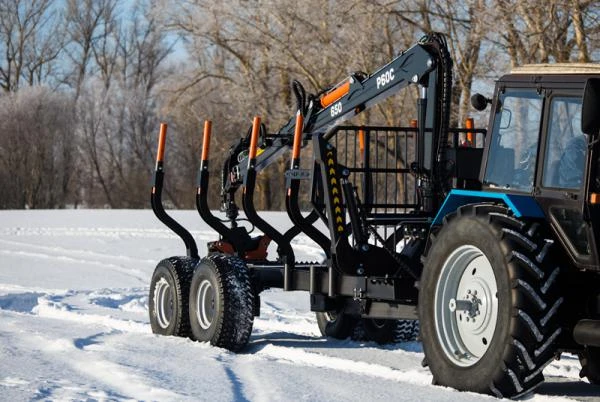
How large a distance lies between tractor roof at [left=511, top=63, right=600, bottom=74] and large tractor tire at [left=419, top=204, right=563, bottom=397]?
93cm

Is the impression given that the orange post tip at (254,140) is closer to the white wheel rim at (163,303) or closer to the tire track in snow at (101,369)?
the white wheel rim at (163,303)

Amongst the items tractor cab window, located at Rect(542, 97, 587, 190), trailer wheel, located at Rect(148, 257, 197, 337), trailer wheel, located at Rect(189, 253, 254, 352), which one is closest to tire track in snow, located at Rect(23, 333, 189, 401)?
trailer wheel, located at Rect(148, 257, 197, 337)

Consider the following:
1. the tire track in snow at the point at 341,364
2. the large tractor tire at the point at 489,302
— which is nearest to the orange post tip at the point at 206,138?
the tire track in snow at the point at 341,364

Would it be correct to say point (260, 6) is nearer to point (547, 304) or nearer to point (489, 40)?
point (489, 40)

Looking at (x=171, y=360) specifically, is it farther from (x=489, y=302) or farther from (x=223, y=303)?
(x=489, y=302)

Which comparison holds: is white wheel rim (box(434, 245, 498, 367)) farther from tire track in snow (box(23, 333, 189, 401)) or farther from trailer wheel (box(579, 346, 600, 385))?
tire track in snow (box(23, 333, 189, 401))

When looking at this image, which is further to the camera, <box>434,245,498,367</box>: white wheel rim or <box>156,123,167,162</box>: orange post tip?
<box>156,123,167,162</box>: orange post tip

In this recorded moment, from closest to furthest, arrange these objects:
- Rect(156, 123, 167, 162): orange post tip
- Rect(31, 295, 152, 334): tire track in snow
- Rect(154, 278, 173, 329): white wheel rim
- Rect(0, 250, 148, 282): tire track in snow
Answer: Rect(154, 278, 173, 329): white wheel rim → Rect(31, 295, 152, 334): tire track in snow → Rect(156, 123, 167, 162): orange post tip → Rect(0, 250, 148, 282): tire track in snow

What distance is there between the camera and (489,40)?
85.3 feet

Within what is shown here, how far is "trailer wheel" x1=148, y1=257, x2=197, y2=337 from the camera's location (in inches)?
410

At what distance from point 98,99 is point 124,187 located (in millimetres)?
9557

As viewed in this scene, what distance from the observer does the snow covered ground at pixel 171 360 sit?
6812 millimetres

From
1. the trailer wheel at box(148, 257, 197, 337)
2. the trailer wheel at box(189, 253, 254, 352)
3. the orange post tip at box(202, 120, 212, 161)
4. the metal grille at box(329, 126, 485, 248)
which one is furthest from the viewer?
the orange post tip at box(202, 120, 212, 161)

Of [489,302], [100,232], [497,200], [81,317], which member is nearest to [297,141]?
[497,200]
